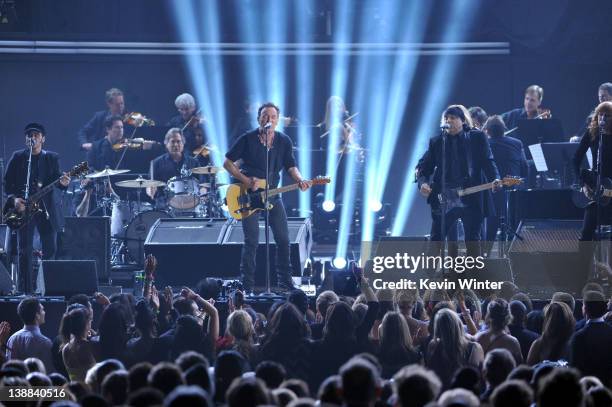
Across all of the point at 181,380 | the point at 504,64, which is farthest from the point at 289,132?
the point at 181,380

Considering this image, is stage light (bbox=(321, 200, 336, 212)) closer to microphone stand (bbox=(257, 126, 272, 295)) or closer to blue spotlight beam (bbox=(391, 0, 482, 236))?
blue spotlight beam (bbox=(391, 0, 482, 236))

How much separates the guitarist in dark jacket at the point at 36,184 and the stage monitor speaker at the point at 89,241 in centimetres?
66

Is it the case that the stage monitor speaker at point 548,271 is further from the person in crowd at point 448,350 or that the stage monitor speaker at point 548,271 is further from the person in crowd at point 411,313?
the person in crowd at point 448,350

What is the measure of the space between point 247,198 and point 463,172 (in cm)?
220

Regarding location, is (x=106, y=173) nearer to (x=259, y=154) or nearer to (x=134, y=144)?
(x=134, y=144)

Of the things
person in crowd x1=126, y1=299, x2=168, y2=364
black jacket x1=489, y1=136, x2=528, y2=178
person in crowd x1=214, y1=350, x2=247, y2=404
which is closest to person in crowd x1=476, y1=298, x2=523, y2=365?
person in crowd x1=126, y1=299, x2=168, y2=364

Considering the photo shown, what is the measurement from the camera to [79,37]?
17422mm

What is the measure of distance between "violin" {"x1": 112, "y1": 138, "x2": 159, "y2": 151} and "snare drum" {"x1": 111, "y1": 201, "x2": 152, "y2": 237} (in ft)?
3.39

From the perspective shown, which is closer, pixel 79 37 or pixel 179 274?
pixel 179 274

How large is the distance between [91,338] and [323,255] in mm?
7733

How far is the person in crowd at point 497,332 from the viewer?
7.79 m

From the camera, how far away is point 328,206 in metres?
15.6

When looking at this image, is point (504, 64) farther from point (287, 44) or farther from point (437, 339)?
point (437, 339)

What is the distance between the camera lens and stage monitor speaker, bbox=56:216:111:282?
12.8 m
